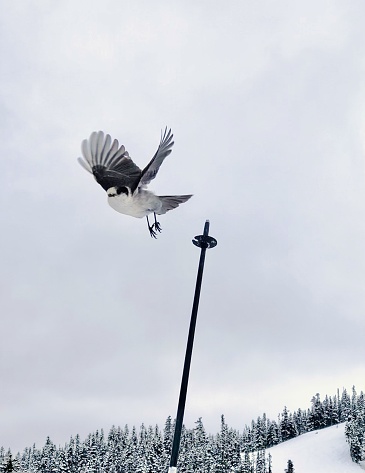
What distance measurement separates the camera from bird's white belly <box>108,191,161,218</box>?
623 centimetres

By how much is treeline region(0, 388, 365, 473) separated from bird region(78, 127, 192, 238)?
233 feet

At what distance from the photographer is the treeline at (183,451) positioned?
89.9 metres

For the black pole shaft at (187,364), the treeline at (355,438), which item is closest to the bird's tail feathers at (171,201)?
the black pole shaft at (187,364)

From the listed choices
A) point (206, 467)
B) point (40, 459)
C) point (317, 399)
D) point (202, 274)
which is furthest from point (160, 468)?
point (202, 274)

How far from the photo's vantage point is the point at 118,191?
622cm

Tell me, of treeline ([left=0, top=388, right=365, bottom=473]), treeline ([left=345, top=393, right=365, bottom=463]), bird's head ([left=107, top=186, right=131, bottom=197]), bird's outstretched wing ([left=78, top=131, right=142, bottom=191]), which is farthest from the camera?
treeline ([left=345, top=393, right=365, bottom=463])

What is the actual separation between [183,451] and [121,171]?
105 m

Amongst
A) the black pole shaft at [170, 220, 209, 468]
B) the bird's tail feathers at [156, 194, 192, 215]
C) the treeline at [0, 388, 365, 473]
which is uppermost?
the treeline at [0, 388, 365, 473]

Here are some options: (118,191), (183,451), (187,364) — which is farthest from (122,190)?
(183,451)

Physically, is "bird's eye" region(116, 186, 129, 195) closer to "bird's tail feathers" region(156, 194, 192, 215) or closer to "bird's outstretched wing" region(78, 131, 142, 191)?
"bird's outstretched wing" region(78, 131, 142, 191)

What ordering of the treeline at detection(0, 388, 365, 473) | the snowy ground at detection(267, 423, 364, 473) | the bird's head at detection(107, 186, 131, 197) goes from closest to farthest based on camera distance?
the bird's head at detection(107, 186, 131, 197) → the treeline at detection(0, 388, 365, 473) → the snowy ground at detection(267, 423, 364, 473)

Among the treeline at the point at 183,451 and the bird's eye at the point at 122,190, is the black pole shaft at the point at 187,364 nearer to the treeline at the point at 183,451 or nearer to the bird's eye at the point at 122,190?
the bird's eye at the point at 122,190

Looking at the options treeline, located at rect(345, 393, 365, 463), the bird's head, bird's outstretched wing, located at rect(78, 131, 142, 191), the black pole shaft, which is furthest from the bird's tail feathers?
treeline, located at rect(345, 393, 365, 463)

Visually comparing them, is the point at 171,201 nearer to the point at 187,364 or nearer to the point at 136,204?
the point at 136,204
